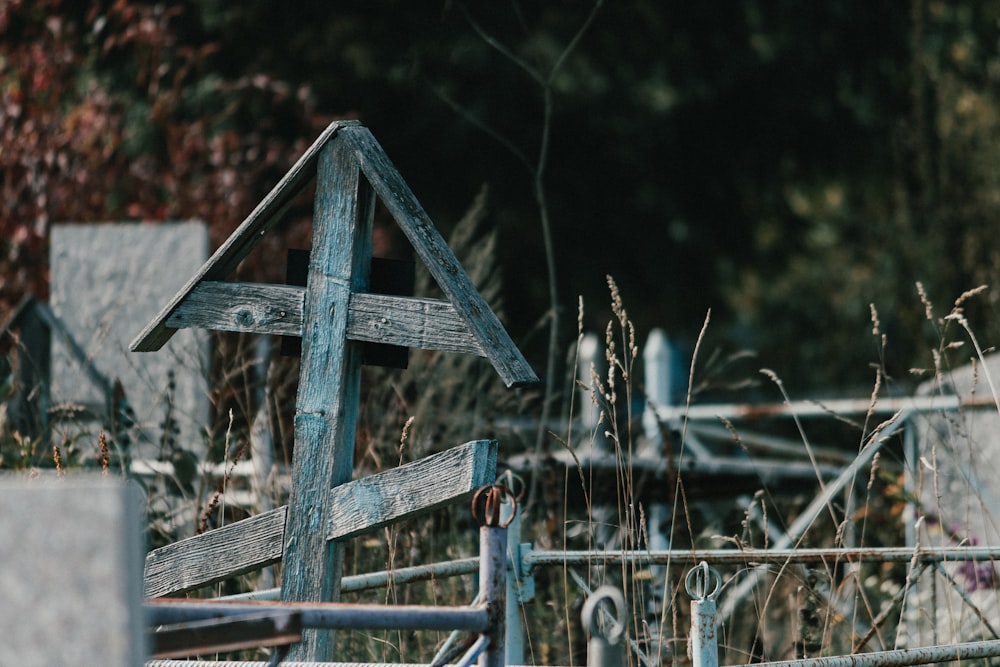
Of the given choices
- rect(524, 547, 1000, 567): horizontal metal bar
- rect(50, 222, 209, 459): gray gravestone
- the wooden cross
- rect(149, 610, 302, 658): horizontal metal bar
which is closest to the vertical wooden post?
the wooden cross

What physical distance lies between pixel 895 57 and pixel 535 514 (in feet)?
32.6

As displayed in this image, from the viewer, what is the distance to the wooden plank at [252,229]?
6.60 ft

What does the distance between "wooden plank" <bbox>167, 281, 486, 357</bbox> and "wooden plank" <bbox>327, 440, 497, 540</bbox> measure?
0.17 meters

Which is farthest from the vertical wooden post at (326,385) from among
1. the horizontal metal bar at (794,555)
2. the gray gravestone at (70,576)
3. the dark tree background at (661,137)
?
the dark tree background at (661,137)

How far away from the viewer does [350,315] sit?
2.01m

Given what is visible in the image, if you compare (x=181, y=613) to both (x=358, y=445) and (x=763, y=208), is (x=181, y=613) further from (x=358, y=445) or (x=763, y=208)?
(x=763, y=208)

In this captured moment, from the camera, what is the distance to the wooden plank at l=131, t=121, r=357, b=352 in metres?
2.01

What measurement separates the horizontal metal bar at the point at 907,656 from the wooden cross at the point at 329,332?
0.61 meters

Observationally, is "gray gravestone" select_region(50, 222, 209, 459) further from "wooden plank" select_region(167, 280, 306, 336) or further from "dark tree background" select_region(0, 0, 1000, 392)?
"wooden plank" select_region(167, 280, 306, 336)

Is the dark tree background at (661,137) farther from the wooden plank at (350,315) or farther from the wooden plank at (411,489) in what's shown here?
the wooden plank at (411,489)

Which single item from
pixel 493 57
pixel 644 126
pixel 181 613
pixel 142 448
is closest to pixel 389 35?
pixel 493 57

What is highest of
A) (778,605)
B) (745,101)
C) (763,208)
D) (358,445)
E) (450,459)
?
(745,101)

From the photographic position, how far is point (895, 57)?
12.4m

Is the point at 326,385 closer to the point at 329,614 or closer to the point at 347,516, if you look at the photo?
the point at 347,516
